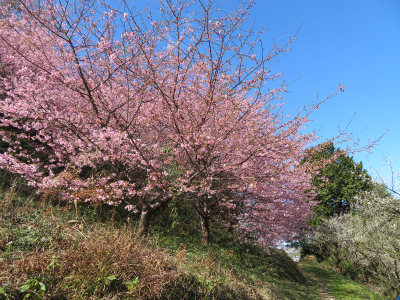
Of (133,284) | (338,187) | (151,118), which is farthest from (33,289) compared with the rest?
(338,187)

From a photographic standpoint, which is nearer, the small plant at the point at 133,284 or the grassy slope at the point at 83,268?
the grassy slope at the point at 83,268

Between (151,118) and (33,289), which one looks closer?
(33,289)

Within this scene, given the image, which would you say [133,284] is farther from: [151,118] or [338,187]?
[338,187]

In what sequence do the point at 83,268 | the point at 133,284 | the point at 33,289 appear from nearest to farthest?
the point at 33,289 < the point at 83,268 < the point at 133,284

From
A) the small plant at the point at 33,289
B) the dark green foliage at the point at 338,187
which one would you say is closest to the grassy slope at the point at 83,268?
the small plant at the point at 33,289

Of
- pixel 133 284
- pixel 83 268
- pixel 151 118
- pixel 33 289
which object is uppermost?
pixel 151 118

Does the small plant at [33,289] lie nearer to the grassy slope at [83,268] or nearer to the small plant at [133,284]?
the grassy slope at [83,268]

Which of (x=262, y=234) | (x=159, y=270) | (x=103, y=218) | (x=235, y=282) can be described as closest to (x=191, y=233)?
(x=262, y=234)

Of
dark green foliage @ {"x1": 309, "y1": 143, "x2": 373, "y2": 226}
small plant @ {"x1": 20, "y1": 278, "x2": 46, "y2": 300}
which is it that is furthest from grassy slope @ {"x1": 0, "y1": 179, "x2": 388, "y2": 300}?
dark green foliage @ {"x1": 309, "y1": 143, "x2": 373, "y2": 226}

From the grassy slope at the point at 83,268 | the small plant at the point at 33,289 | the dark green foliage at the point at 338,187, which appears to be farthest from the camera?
the dark green foliage at the point at 338,187

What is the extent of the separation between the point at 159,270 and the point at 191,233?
23.5 feet

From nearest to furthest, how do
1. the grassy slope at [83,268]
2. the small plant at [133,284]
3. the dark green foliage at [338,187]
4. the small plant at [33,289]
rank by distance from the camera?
the small plant at [33,289], the grassy slope at [83,268], the small plant at [133,284], the dark green foliage at [338,187]

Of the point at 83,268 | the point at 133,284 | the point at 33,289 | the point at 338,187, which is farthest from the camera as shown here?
the point at 338,187

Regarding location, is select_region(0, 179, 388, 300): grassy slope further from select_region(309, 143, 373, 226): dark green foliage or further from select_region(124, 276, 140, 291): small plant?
select_region(309, 143, 373, 226): dark green foliage
